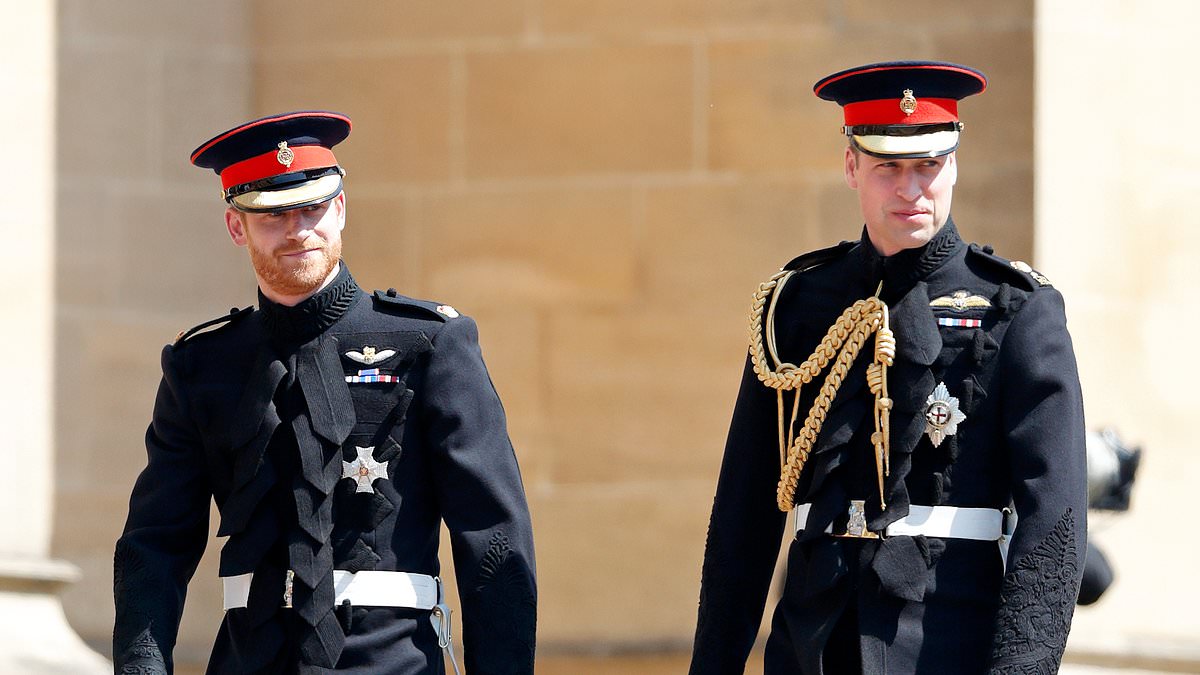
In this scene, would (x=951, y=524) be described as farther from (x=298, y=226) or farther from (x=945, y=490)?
(x=298, y=226)

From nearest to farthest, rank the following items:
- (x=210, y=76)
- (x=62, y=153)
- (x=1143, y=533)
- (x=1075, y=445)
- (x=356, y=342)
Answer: (x=1075, y=445), (x=356, y=342), (x=1143, y=533), (x=62, y=153), (x=210, y=76)

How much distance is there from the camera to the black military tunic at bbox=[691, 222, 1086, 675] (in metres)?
4.73

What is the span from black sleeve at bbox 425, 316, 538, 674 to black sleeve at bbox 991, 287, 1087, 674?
3.23ft

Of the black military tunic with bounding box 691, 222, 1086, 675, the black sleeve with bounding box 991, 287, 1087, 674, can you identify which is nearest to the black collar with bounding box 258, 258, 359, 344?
the black military tunic with bounding box 691, 222, 1086, 675

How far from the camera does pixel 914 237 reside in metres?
5.00

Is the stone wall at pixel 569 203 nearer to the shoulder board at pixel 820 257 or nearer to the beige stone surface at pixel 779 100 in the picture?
the beige stone surface at pixel 779 100

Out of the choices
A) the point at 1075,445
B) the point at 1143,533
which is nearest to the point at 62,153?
the point at 1143,533

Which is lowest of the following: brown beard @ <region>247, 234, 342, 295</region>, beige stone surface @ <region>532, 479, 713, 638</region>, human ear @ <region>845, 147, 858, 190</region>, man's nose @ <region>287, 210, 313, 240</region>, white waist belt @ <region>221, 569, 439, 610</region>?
beige stone surface @ <region>532, 479, 713, 638</region>

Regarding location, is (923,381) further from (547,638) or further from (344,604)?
(547,638)

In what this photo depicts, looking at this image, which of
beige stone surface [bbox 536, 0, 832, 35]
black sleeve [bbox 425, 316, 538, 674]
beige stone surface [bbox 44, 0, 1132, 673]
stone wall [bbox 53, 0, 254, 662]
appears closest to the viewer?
black sleeve [bbox 425, 316, 538, 674]

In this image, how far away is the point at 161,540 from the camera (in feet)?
17.5

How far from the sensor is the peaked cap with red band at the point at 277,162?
526 cm

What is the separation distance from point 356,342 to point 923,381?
1.19 m

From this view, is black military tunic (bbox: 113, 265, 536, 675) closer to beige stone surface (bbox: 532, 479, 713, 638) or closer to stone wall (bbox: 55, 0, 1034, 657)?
stone wall (bbox: 55, 0, 1034, 657)
